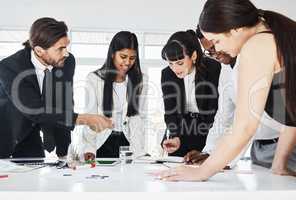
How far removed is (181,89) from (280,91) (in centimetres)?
163

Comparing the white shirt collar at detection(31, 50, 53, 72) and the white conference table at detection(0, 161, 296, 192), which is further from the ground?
the white shirt collar at detection(31, 50, 53, 72)

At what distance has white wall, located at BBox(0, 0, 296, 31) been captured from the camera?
224 inches

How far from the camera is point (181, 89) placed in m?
2.81

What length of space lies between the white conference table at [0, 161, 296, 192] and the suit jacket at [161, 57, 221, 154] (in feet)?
4.13

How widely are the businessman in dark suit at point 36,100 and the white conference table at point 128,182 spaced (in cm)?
84

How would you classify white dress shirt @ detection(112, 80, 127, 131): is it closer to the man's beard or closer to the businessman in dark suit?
the businessman in dark suit

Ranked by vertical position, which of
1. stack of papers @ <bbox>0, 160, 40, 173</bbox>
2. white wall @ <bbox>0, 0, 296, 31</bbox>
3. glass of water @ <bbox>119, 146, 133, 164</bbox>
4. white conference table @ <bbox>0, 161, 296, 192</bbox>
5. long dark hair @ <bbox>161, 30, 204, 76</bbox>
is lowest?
glass of water @ <bbox>119, 146, 133, 164</bbox>

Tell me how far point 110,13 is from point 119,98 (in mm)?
3463

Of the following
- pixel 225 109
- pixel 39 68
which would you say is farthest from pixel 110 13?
pixel 225 109

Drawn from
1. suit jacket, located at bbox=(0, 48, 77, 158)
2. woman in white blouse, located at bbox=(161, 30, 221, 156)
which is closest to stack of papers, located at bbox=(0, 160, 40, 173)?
→ suit jacket, located at bbox=(0, 48, 77, 158)

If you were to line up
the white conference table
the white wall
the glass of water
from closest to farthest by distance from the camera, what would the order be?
the white conference table, the glass of water, the white wall

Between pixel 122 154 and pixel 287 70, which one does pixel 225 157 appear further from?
pixel 122 154

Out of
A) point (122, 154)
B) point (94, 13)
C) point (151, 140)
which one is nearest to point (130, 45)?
point (122, 154)

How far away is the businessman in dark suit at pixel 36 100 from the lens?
2.20m
